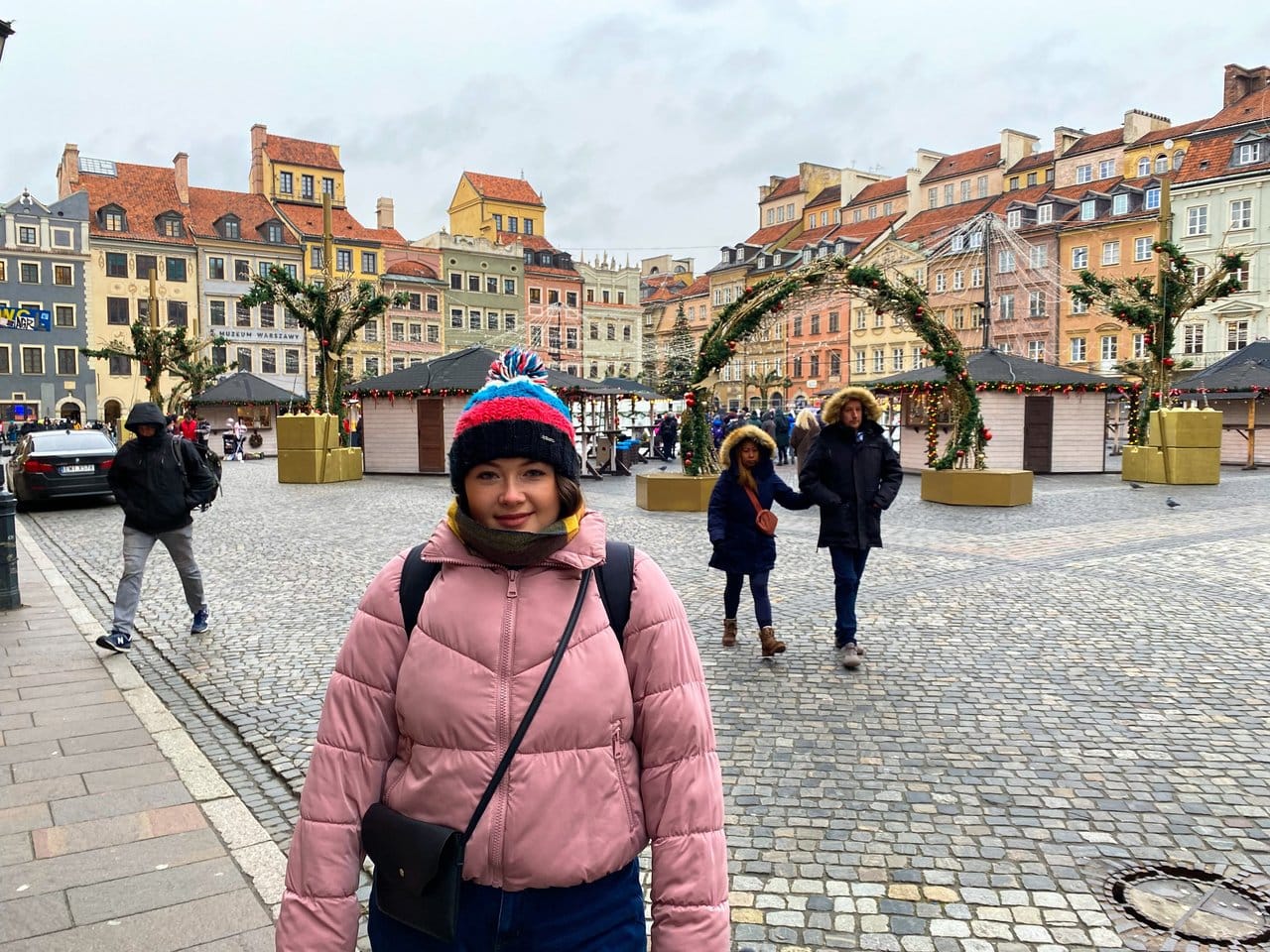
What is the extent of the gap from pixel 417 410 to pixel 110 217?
45312mm

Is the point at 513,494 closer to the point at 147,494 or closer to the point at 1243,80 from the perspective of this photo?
the point at 147,494

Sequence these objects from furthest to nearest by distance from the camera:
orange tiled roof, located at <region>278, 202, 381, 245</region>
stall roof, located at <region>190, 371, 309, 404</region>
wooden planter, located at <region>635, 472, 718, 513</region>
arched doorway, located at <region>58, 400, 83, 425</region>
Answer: orange tiled roof, located at <region>278, 202, 381, 245</region>
arched doorway, located at <region>58, 400, 83, 425</region>
stall roof, located at <region>190, 371, 309, 404</region>
wooden planter, located at <region>635, 472, 718, 513</region>

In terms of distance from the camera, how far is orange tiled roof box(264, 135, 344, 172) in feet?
237

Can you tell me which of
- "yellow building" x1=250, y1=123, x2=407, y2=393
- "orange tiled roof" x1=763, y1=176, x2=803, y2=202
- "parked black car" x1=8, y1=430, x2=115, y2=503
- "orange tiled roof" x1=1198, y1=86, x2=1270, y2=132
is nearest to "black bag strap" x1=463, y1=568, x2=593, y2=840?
"parked black car" x1=8, y1=430, x2=115, y2=503

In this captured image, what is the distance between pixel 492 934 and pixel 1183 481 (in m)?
22.7

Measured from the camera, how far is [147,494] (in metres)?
7.36

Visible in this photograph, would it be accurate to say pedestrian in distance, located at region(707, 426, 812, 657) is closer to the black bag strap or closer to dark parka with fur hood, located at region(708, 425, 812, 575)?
dark parka with fur hood, located at region(708, 425, 812, 575)

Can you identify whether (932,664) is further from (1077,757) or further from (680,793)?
(680,793)

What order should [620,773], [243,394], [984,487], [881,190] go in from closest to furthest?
1. [620,773]
2. [984,487]
3. [243,394]
4. [881,190]

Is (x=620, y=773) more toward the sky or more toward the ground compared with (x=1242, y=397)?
more toward the ground

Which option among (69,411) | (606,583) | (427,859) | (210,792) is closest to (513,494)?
(606,583)

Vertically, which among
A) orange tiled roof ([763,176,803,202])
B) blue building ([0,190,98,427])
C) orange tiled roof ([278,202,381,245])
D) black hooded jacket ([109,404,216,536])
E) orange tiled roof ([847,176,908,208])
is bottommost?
black hooded jacket ([109,404,216,536])

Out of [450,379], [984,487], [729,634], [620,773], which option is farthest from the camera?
[450,379]

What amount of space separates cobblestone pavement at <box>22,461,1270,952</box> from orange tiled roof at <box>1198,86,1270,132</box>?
48744 mm
